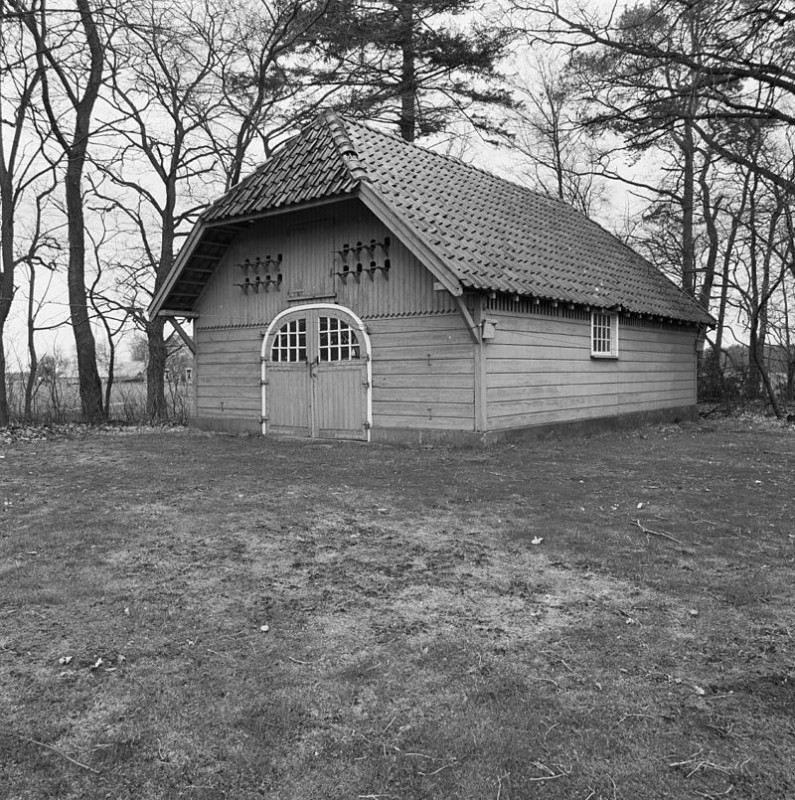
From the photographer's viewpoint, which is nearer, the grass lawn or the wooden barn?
the grass lawn

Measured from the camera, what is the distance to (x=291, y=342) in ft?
48.0

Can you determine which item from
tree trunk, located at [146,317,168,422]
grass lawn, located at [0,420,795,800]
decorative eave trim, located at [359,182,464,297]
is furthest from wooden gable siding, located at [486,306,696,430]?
tree trunk, located at [146,317,168,422]

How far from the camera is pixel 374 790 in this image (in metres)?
2.57

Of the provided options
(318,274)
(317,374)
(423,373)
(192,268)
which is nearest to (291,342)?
(317,374)

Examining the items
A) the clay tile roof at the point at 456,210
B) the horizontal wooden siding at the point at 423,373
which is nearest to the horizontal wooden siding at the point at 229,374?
the clay tile roof at the point at 456,210

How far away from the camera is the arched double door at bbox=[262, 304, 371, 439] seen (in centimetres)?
1346

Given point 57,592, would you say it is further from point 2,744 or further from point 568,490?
point 568,490

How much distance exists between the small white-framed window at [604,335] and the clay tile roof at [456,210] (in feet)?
1.37

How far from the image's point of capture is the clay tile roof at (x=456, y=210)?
12.1 metres

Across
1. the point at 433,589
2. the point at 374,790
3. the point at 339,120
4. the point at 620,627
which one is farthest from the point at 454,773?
the point at 339,120

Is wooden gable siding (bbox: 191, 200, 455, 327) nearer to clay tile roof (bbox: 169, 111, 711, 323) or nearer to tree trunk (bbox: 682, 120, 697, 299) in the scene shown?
clay tile roof (bbox: 169, 111, 711, 323)

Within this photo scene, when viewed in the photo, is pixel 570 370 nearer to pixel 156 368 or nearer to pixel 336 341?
pixel 336 341

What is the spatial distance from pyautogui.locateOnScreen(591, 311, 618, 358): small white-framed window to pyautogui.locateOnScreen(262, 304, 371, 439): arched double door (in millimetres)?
5167

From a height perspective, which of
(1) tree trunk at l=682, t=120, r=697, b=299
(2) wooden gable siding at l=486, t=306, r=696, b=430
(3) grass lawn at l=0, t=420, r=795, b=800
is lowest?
(3) grass lawn at l=0, t=420, r=795, b=800
